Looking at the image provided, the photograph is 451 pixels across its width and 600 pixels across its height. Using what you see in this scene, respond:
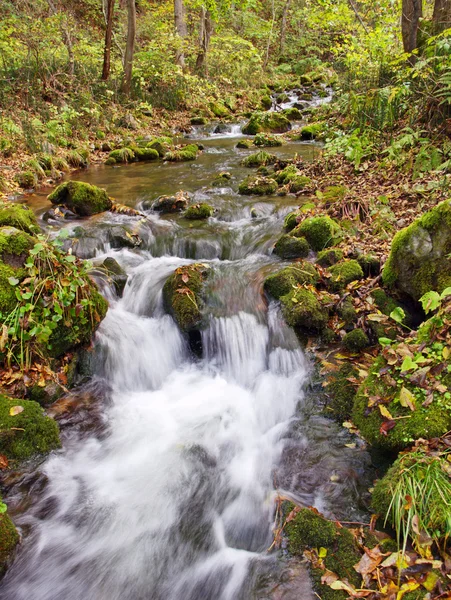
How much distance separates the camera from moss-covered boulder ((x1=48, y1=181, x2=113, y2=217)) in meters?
8.56

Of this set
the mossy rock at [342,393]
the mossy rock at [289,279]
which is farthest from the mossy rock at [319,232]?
the mossy rock at [342,393]

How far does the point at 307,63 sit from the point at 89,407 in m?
33.1

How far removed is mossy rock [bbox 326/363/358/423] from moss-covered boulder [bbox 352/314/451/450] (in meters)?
0.44

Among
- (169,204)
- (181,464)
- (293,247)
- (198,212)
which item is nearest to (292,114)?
(169,204)

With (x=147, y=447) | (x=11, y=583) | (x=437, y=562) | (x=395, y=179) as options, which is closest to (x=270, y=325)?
(x=147, y=447)

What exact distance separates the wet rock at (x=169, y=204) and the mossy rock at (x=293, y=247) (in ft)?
10.9

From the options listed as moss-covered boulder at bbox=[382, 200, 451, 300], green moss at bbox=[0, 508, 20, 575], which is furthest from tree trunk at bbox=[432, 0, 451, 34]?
green moss at bbox=[0, 508, 20, 575]

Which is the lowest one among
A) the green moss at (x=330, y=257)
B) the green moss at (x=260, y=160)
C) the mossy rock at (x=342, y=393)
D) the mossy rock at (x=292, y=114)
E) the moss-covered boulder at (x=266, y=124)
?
the mossy rock at (x=342, y=393)

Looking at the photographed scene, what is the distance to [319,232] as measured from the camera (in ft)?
21.9

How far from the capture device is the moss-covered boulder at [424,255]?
4.57m

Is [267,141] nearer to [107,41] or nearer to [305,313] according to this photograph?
[107,41]

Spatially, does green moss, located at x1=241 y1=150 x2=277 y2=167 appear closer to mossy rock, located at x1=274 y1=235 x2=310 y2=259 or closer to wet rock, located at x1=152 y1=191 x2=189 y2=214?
wet rock, located at x1=152 y1=191 x2=189 y2=214

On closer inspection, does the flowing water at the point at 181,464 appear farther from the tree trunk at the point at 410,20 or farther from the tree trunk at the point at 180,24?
the tree trunk at the point at 180,24

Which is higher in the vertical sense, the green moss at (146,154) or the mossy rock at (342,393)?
the green moss at (146,154)
